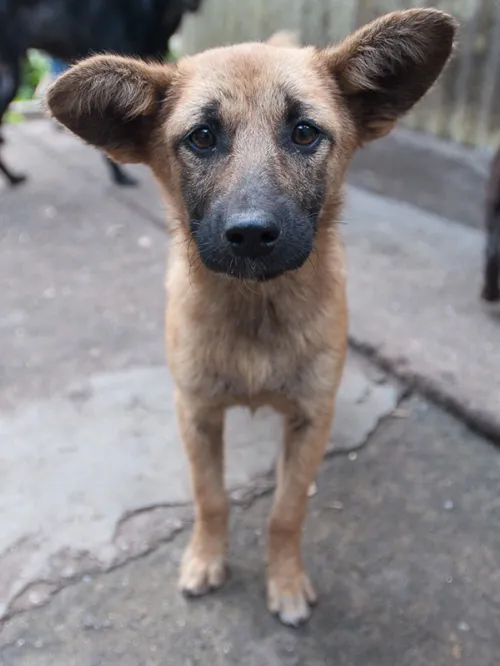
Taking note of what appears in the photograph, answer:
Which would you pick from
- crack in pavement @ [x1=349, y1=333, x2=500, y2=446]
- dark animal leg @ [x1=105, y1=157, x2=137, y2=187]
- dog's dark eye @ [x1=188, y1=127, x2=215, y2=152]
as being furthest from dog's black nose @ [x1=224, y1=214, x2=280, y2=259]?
dark animal leg @ [x1=105, y1=157, x2=137, y2=187]

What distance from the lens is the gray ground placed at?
2.37 metres

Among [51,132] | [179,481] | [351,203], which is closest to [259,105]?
[179,481]

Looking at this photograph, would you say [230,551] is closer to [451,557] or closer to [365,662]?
[365,662]

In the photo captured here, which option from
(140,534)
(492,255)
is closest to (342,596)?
(140,534)

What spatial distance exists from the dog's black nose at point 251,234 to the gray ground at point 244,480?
1.37 metres

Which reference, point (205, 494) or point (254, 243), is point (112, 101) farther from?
point (205, 494)

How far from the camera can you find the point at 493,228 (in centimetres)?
388

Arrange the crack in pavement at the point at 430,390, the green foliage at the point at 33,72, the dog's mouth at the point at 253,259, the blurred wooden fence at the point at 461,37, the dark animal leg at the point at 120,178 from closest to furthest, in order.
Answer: the dog's mouth at the point at 253,259 < the crack in pavement at the point at 430,390 < the blurred wooden fence at the point at 461,37 < the dark animal leg at the point at 120,178 < the green foliage at the point at 33,72

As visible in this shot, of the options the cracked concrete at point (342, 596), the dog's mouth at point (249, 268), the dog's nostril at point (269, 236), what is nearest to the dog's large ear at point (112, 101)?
the dog's mouth at point (249, 268)

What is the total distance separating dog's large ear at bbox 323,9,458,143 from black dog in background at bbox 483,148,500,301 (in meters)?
1.70

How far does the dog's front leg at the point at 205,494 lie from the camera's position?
2471mm

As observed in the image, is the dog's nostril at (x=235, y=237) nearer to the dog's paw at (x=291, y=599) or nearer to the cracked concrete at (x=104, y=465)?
the dog's paw at (x=291, y=599)

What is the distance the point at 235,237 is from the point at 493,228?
2486mm

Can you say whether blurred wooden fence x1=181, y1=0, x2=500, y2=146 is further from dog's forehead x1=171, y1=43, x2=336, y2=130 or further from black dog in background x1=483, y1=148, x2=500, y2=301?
dog's forehead x1=171, y1=43, x2=336, y2=130
